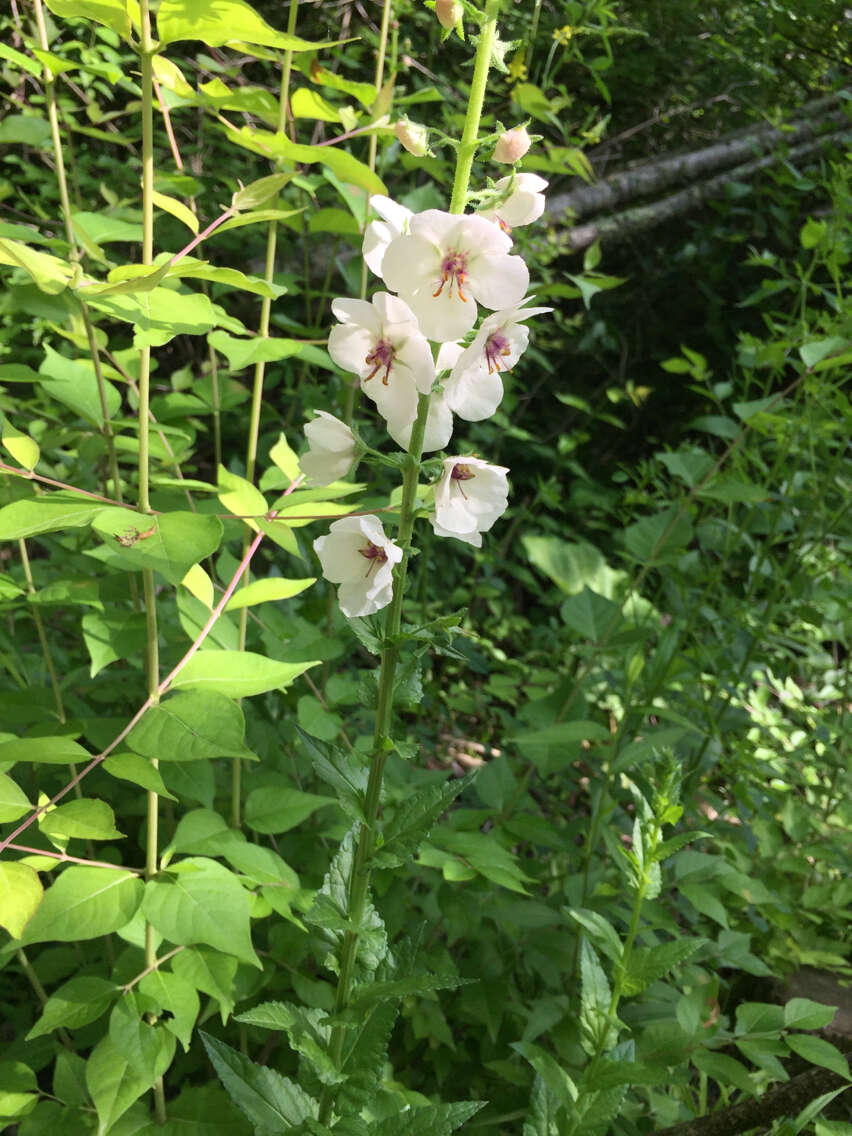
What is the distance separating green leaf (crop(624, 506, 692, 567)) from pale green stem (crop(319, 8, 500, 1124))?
101 cm

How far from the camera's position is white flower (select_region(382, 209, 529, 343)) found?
2.80ft

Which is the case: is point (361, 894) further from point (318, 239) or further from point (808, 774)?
point (318, 239)

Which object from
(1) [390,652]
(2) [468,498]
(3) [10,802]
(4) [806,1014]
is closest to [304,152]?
(2) [468,498]

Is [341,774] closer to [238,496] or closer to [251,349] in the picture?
[238,496]

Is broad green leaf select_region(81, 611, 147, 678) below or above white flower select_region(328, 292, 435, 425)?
below

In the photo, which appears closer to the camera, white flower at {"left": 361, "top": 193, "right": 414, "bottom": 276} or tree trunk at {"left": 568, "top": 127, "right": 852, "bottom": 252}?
white flower at {"left": 361, "top": 193, "right": 414, "bottom": 276}

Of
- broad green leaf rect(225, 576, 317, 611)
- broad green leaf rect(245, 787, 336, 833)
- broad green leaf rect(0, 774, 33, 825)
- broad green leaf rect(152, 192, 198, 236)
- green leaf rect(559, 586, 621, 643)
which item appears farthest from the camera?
green leaf rect(559, 586, 621, 643)

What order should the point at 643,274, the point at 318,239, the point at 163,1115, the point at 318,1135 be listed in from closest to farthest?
the point at 318,1135 < the point at 163,1115 < the point at 318,239 < the point at 643,274

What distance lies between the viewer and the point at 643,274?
4320 mm

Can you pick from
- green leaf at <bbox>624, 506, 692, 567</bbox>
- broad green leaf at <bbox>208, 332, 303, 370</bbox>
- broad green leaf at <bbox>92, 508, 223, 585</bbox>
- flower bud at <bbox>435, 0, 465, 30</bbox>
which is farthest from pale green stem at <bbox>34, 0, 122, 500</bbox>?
green leaf at <bbox>624, 506, 692, 567</bbox>

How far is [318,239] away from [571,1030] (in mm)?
2880

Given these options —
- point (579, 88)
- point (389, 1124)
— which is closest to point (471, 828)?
point (389, 1124)

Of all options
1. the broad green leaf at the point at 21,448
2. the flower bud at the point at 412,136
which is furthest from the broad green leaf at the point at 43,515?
the flower bud at the point at 412,136

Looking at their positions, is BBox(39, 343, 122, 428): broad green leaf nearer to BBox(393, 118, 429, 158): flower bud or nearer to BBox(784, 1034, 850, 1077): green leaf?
BBox(393, 118, 429, 158): flower bud
